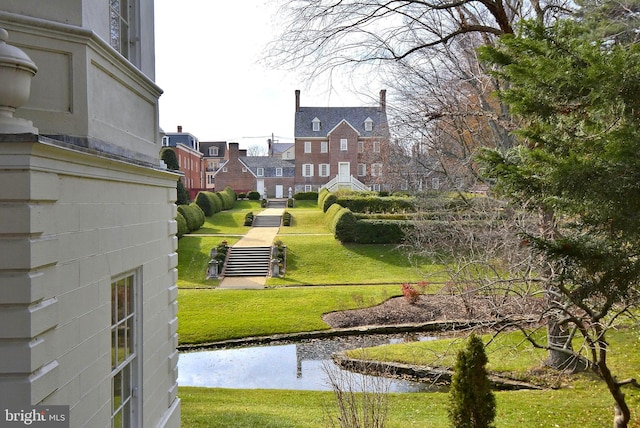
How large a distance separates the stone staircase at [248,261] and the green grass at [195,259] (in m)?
1.09

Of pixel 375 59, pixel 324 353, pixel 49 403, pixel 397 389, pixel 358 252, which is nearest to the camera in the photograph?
pixel 49 403

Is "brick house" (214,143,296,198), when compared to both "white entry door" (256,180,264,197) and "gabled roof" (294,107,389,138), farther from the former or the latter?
"gabled roof" (294,107,389,138)

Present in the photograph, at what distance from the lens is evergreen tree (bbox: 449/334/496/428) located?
19.7ft

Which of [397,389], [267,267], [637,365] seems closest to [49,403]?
[397,389]

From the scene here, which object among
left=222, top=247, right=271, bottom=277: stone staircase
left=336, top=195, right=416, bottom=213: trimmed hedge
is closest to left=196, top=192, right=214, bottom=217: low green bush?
left=222, top=247, right=271, bottom=277: stone staircase

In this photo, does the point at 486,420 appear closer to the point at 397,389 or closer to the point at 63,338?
the point at 63,338

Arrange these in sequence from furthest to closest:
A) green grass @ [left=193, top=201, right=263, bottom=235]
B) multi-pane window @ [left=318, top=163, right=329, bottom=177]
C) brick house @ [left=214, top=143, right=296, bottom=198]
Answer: brick house @ [left=214, top=143, right=296, bottom=198] → multi-pane window @ [left=318, top=163, right=329, bottom=177] → green grass @ [left=193, top=201, right=263, bottom=235]

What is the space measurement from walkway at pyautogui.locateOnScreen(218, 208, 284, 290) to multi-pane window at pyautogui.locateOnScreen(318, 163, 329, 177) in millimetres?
15139

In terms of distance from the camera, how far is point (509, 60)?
18.1ft

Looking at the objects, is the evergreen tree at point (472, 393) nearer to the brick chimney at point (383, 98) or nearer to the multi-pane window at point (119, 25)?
the multi-pane window at point (119, 25)

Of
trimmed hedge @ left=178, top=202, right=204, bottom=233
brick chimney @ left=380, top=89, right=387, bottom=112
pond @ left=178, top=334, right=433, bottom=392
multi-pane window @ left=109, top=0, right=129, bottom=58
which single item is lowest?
Result: pond @ left=178, top=334, right=433, bottom=392

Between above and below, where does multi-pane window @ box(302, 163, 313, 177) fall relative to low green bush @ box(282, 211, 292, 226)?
above

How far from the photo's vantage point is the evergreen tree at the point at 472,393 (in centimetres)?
602

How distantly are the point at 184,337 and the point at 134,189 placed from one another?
11.1 m
